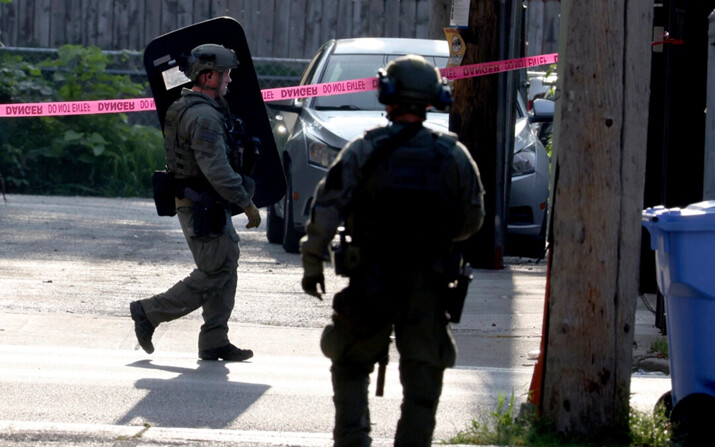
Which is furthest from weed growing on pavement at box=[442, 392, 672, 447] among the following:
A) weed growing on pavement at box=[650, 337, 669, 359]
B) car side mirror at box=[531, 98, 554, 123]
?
car side mirror at box=[531, 98, 554, 123]

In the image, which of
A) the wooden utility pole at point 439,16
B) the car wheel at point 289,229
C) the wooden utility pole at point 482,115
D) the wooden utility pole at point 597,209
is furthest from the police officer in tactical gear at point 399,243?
the wooden utility pole at point 439,16

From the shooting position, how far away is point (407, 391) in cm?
448

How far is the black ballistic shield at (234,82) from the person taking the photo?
Result: 7.50m

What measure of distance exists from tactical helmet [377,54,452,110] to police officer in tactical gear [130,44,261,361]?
7.58 feet

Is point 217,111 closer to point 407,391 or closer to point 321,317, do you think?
point 321,317

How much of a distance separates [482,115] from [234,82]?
3.15 m

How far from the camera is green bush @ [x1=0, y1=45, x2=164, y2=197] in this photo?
634 inches

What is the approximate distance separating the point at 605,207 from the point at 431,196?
1004mm

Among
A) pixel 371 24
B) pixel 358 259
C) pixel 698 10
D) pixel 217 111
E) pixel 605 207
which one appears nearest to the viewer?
pixel 358 259

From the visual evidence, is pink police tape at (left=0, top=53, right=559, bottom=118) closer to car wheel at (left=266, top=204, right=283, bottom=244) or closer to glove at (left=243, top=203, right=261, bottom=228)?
car wheel at (left=266, top=204, right=283, bottom=244)

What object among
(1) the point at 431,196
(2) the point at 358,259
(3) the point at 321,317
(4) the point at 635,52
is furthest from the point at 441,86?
(3) the point at 321,317

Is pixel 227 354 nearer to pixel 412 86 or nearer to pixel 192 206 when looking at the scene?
pixel 192 206

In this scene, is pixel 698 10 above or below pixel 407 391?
above

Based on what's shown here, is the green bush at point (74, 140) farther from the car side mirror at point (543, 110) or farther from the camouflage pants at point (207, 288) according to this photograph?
the camouflage pants at point (207, 288)
